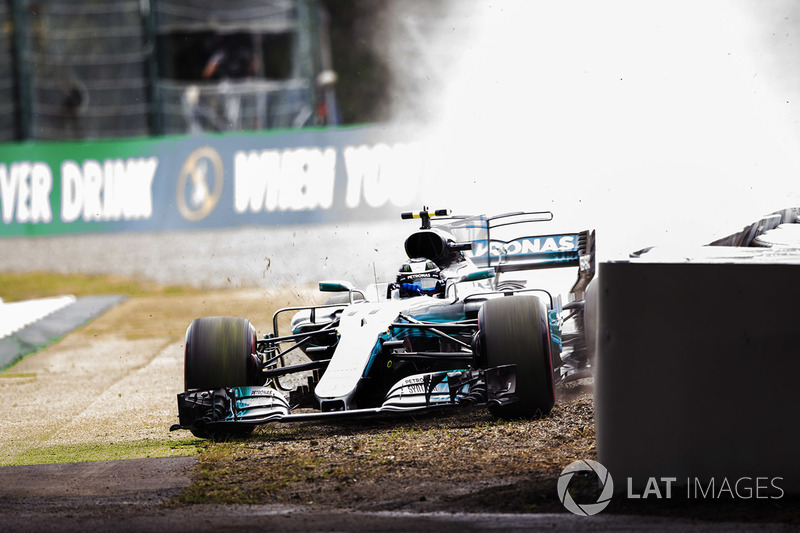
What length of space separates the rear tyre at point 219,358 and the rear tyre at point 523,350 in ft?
5.53

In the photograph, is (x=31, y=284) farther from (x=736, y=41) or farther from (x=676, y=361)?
(x=676, y=361)

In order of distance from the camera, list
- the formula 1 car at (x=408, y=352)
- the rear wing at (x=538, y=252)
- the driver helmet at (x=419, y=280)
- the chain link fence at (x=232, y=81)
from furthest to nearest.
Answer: the chain link fence at (x=232, y=81) < the rear wing at (x=538, y=252) < the driver helmet at (x=419, y=280) < the formula 1 car at (x=408, y=352)

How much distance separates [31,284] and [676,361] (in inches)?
634

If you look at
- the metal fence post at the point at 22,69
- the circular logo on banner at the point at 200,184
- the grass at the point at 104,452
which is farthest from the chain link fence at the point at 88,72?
the grass at the point at 104,452

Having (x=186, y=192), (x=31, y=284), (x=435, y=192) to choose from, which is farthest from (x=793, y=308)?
(x=31, y=284)

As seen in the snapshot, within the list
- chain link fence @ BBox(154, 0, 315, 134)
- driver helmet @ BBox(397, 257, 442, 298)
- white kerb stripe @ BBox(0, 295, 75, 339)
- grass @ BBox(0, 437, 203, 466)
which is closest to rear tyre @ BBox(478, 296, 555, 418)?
driver helmet @ BBox(397, 257, 442, 298)

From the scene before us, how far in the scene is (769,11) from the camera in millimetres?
13617

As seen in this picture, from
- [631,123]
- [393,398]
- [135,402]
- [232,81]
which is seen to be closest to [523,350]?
[393,398]

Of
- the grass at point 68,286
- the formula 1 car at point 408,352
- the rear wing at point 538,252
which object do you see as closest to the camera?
the formula 1 car at point 408,352

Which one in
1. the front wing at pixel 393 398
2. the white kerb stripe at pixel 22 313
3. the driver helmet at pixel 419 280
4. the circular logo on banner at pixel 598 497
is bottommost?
the circular logo on banner at pixel 598 497

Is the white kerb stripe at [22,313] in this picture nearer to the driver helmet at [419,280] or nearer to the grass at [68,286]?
the grass at [68,286]

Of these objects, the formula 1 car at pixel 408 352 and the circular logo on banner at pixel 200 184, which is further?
the circular logo on banner at pixel 200 184

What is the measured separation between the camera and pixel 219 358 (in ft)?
24.5

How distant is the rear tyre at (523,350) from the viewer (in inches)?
275
